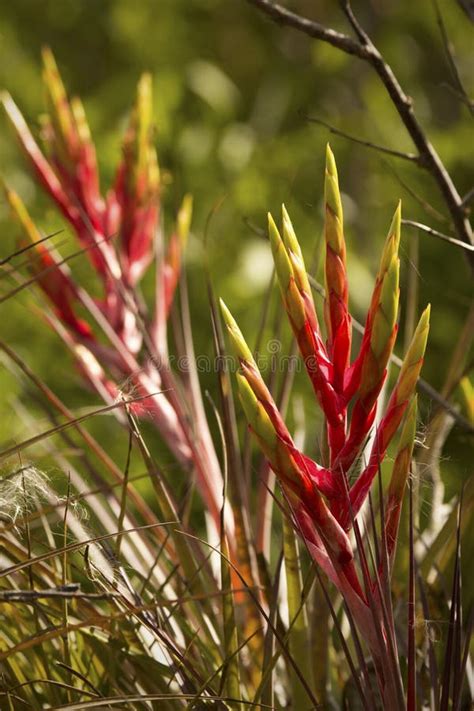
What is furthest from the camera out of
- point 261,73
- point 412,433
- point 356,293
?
point 261,73

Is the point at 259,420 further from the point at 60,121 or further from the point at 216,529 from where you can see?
the point at 60,121

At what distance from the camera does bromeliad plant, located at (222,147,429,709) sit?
0.27m

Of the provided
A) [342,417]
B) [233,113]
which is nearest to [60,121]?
[342,417]

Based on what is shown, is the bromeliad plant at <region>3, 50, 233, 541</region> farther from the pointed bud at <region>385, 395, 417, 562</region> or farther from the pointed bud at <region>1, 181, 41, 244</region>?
the pointed bud at <region>385, 395, 417, 562</region>

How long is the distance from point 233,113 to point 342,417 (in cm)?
159

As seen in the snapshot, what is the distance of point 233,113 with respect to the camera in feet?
5.88

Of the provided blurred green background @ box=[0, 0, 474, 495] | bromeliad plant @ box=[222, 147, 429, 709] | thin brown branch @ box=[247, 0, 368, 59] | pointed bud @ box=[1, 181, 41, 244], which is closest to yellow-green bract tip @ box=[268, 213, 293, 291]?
bromeliad plant @ box=[222, 147, 429, 709]

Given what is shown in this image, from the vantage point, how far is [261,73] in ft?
6.77

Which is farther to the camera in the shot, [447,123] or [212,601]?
[447,123]

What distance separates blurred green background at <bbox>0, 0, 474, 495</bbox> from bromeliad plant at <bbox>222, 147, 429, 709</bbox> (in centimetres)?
85

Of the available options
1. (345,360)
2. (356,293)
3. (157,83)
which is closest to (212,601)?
(345,360)

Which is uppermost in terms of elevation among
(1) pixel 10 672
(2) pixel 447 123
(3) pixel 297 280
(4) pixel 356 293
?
(3) pixel 297 280

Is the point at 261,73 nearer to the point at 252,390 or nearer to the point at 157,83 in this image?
the point at 157,83

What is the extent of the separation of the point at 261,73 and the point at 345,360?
1894 mm
